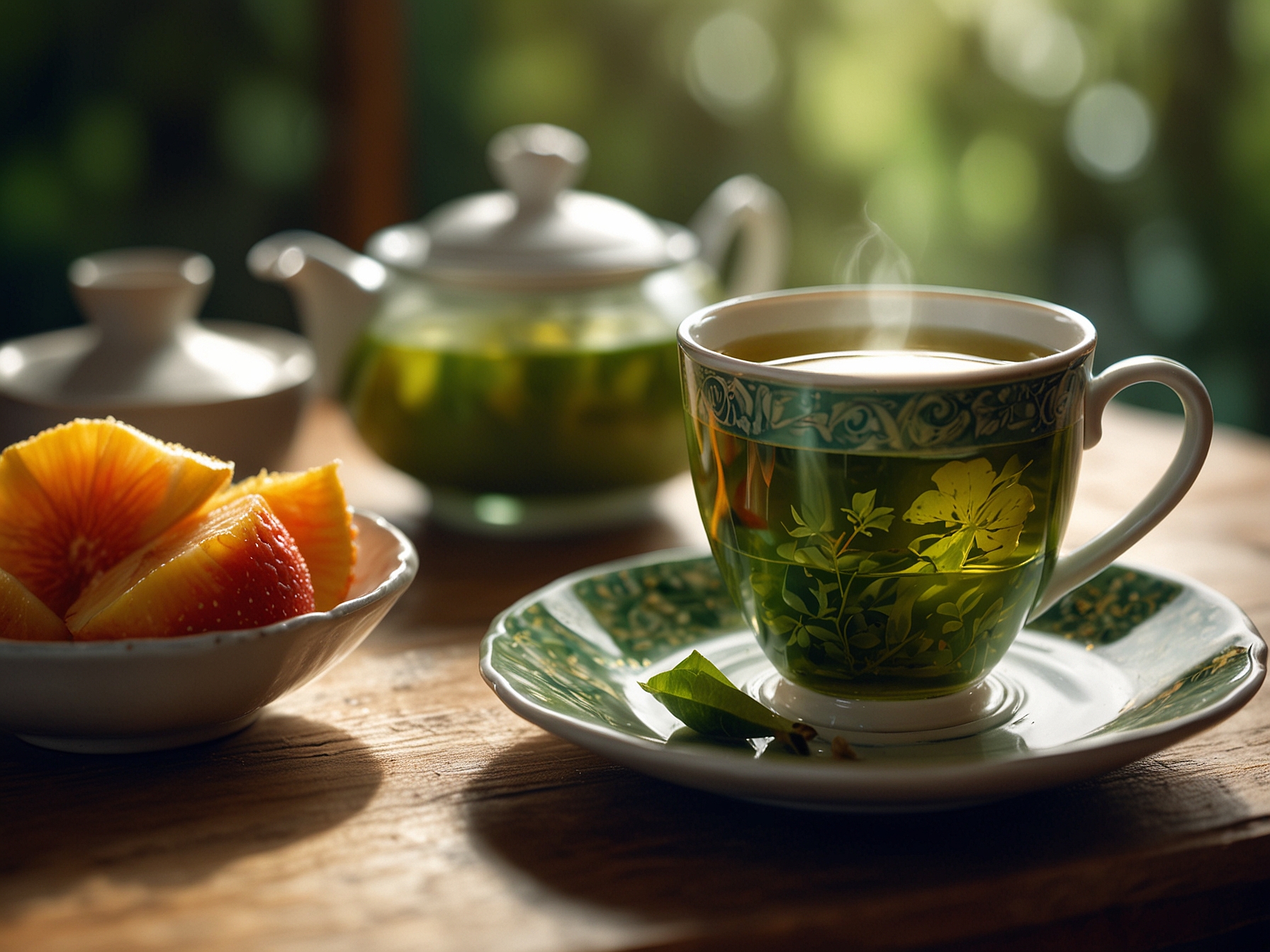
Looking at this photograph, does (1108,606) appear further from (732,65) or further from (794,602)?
(732,65)

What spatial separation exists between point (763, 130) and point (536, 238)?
151 cm

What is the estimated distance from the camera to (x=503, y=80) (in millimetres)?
2271

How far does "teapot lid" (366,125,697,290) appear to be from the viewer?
3.38 feet

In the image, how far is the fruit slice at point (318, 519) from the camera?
69 centimetres

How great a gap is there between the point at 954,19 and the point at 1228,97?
57cm

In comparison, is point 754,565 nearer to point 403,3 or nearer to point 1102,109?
point 403,3

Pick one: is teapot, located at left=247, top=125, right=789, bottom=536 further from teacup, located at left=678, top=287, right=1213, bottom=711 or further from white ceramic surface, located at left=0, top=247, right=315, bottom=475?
teacup, located at left=678, top=287, right=1213, bottom=711

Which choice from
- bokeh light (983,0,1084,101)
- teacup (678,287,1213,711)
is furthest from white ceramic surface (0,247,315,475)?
bokeh light (983,0,1084,101)

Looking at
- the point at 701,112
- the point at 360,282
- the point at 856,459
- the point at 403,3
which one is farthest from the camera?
the point at 701,112

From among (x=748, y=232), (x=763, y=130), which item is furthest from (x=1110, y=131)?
(x=748, y=232)

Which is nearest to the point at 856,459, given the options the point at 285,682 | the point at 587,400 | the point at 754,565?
the point at 754,565

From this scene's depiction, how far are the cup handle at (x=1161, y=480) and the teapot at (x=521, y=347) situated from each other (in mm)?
430

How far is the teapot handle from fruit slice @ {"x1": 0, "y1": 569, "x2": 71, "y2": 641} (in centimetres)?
74

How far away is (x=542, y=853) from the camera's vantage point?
Result: 0.56m
